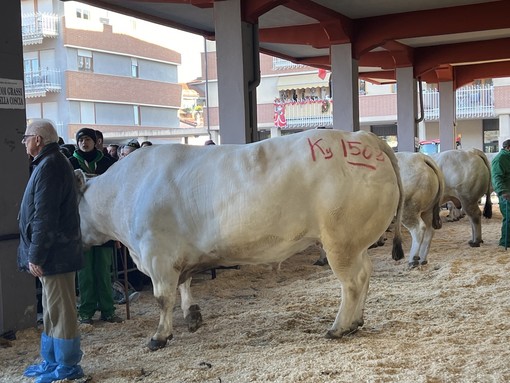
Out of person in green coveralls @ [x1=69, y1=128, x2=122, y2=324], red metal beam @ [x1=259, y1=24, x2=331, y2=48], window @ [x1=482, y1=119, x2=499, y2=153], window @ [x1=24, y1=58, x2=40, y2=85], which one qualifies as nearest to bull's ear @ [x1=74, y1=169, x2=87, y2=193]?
person in green coveralls @ [x1=69, y1=128, x2=122, y2=324]

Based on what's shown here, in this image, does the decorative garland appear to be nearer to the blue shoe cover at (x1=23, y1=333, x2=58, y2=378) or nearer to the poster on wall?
the poster on wall

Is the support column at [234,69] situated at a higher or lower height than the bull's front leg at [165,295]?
higher

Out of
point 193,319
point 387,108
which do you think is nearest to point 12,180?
point 193,319

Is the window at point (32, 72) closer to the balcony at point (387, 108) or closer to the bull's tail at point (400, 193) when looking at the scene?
the balcony at point (387, 108)

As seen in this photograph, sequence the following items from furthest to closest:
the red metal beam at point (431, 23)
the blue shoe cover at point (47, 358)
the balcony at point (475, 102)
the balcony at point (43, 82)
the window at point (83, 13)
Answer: the window at point (83, 13), the balcony at point (43, 82), the balcony at point (475, 102), the red metal beam at point (431, 23), the blue shoe cover at point (47, 358)

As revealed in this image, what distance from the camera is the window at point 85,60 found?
38000 millimetres

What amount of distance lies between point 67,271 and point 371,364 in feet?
7.70

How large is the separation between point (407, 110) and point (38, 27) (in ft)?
88.9

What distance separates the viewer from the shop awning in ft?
125

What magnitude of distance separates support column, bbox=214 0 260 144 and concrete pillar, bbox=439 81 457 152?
12207 mm

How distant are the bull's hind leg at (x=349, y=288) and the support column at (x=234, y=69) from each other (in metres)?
3.98

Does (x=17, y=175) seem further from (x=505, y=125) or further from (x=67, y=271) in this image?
(x=505, y=125)

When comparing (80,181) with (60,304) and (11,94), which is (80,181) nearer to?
(11,94)

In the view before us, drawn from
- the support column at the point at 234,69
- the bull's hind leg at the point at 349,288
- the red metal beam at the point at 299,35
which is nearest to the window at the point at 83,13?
the red metal beam at the point at 299,35
